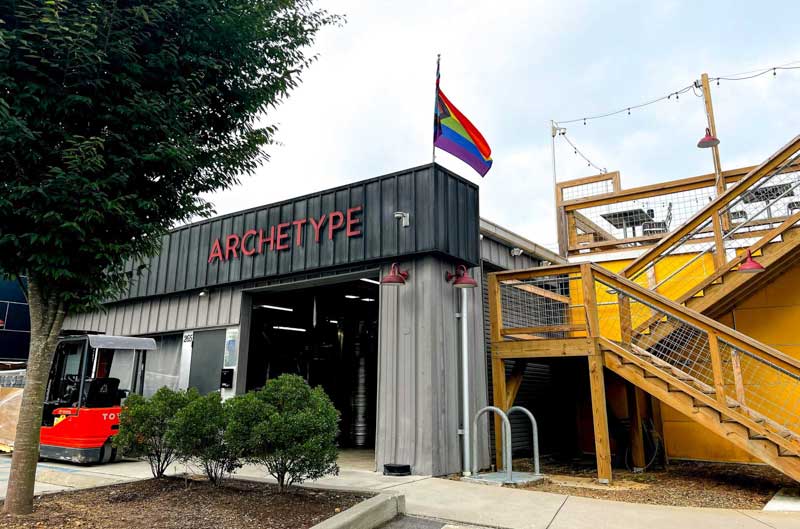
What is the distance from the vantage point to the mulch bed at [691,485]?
618 cm

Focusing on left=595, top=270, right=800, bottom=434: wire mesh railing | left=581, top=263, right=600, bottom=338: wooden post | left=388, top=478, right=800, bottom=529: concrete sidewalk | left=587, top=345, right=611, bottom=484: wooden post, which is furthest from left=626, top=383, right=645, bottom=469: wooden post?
left=388, top=478, right=800, bottom=529: concrete sidewalk

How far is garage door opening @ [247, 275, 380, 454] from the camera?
39.6 feet

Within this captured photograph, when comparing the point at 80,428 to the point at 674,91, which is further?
the point at 674,91

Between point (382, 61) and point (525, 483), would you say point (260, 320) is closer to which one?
point (382, 61)

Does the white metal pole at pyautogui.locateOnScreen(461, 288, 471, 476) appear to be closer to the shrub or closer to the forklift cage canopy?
the shrub

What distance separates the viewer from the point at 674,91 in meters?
12.4

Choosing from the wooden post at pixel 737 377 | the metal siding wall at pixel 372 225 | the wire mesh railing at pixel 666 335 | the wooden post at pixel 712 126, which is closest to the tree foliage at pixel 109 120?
the metal siding wall at pixel 372 225

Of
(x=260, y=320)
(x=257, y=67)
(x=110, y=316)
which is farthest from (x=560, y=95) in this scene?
(x=110, y=316)

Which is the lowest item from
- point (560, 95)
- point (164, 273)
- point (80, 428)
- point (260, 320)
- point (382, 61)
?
point (80, 428)

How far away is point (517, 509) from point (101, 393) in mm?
6915

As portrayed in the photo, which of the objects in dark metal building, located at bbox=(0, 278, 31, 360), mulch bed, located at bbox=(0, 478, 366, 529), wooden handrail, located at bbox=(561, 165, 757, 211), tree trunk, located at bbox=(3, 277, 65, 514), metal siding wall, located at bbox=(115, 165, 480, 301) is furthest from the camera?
dark metal building, located at bbox=(0, 278, 31, 360)

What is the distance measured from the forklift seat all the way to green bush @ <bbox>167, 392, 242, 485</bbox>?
3524 mm

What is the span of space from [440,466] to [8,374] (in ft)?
31.3

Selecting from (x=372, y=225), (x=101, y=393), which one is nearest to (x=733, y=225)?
(x=372, y=225)
